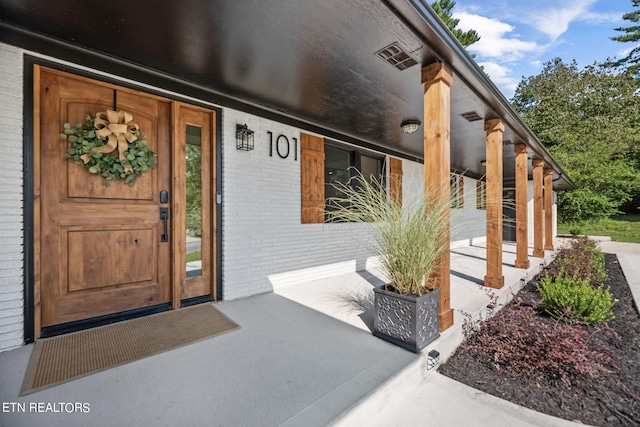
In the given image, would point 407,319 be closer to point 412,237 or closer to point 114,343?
point 412,237

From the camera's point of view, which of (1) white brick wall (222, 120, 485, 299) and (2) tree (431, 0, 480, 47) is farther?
(2) tree (431, 0, 480, 47)

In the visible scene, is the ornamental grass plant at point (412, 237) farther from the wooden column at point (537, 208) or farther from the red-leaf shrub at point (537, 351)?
the wooden column at point (537, 208)

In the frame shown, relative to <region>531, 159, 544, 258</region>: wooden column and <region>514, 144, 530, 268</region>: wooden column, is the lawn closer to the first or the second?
<region>531, 159, 544, 258</region>: wooden column

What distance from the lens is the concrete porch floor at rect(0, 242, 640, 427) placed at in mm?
1313

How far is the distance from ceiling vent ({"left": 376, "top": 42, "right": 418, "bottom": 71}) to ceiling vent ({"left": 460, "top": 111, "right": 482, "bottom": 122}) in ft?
4.54

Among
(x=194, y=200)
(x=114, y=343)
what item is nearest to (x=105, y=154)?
(x=194, y=200)

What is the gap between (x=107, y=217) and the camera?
7.73ft

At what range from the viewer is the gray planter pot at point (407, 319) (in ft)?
6.00

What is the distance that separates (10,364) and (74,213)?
1.07m

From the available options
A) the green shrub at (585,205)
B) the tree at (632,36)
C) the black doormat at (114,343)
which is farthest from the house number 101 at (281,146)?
the tree at (632,36)

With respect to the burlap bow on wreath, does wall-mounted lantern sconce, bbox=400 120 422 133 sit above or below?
above

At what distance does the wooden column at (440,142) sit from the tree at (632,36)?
19.8 meters

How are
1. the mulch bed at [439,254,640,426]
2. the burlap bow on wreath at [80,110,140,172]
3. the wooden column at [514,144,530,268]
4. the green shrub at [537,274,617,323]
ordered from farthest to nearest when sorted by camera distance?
the wooden column at [514,144,530,268] < the green shrub at [537,274,617,323] < the burlap bow on wreath at [80,110,140,172] < the mulch bed at [439,254,640,426]

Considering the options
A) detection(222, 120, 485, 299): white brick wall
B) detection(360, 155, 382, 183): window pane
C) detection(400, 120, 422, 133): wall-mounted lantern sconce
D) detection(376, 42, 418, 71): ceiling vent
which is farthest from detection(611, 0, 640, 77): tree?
detection(376, 42, 418, 71): ceiling vent
